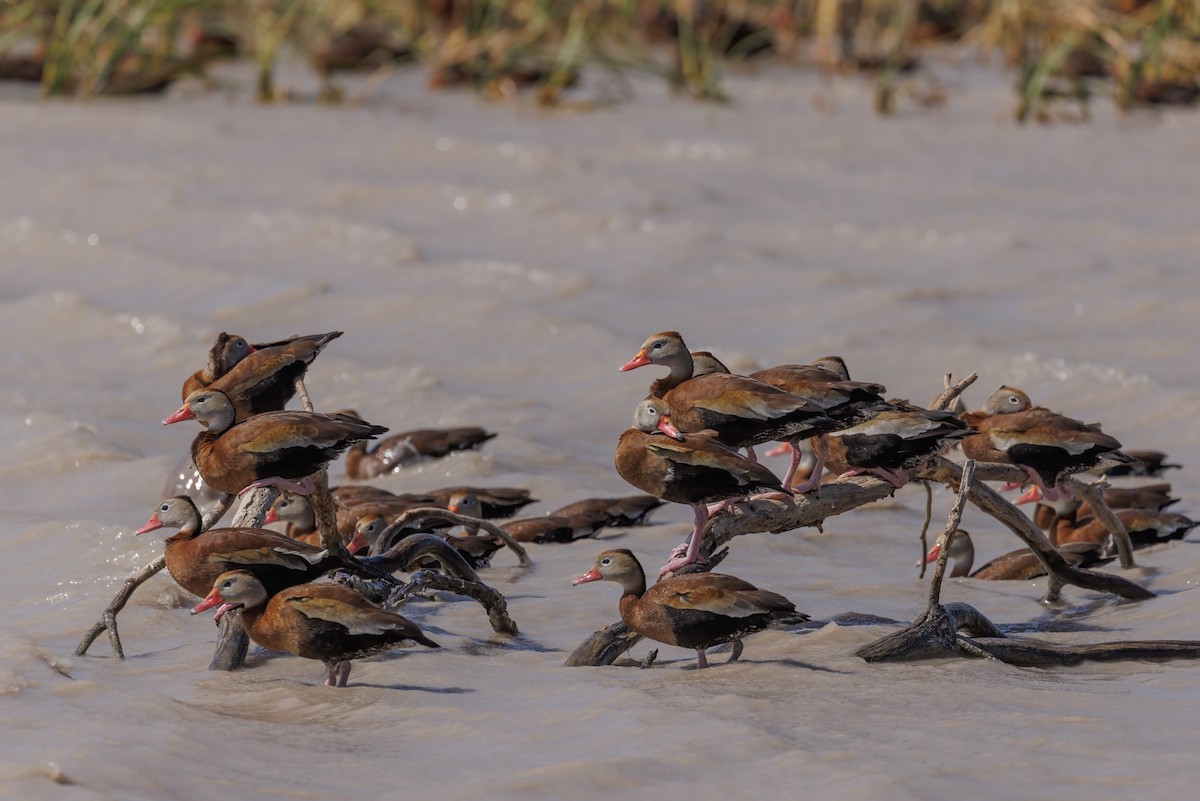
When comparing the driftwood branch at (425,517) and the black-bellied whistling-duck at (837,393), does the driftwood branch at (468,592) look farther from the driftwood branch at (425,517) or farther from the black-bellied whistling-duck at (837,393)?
the black-bellied whistling-duck at (837,393)

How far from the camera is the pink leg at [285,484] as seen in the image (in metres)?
5.09

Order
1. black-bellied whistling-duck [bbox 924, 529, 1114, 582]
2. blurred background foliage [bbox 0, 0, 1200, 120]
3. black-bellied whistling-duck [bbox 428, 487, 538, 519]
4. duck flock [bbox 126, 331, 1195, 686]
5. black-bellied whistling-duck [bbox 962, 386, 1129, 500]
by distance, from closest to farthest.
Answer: duck flock [bbox 126, 331, 1195, 686] < black-bellied whistling-duck [bbox 962, 386, 1129, 500] < black-bellied whistling-duck [bbox 924, 529, 1114, 582] < black-bellied whistling-duck [bbox 428, 487, 538, 519] < blurred background foliage [bbox 0, 0, 1200, 120]

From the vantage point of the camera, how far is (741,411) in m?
4.96

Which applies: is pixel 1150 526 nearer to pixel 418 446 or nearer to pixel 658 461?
pixel 658 461

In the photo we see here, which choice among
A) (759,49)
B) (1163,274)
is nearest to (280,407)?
(1163,274)

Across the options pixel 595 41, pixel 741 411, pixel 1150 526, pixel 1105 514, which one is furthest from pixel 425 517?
→ pixel 595 41

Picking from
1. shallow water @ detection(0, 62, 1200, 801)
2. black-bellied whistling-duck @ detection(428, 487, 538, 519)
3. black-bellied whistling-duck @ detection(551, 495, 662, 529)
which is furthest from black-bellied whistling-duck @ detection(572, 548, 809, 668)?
black-bellied whistling-duck @ detection(428, 487, 538, 519)

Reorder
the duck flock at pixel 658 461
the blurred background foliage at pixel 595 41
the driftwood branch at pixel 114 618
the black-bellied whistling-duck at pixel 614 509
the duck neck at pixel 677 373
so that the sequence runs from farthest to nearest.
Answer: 1. the blurred background foliage at pixel 595 41
2. the black-bellied whistling-duck at pixel 614 509
3. the duck neck at pixel 677 373
4. the driftwood branch at pixel 114 618
5. the duck flock at pixel 658 461

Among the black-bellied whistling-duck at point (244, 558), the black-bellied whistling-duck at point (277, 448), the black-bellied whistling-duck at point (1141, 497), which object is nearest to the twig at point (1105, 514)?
the black-bellied whistling-duck at point (1141, 497)

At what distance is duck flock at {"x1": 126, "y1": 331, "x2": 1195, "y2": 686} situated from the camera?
4.79 metres

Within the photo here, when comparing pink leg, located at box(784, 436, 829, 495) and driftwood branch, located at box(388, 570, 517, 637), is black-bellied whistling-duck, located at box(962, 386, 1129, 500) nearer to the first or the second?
pink leg, located at box(784, 436, 829, 495)

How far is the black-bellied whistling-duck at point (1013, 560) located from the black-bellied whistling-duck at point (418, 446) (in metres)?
2.29

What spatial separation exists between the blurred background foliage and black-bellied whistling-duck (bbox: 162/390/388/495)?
903cm

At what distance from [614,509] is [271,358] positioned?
1833 mm
